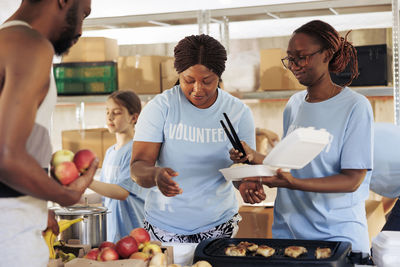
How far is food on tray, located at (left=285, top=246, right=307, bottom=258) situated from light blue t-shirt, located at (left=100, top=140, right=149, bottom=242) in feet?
5.12

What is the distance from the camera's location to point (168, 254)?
5.69 ft

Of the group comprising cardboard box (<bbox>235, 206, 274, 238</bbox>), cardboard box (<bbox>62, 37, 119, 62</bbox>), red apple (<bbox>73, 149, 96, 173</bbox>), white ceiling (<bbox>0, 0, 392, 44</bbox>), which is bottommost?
cardboard box (<bbox>235, 206, 274, 238</bbox>)

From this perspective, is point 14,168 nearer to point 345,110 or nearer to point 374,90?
point 345,110

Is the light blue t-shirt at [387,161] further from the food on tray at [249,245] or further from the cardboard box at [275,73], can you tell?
the food on tray at [249,245]

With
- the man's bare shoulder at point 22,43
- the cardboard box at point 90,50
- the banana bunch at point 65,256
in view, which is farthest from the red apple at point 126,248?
the cardboard box at point 90,50

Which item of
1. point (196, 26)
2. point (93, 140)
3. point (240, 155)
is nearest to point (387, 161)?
point (240, 155)

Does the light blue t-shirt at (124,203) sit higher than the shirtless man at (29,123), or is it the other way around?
the shirtless man at (29,123)

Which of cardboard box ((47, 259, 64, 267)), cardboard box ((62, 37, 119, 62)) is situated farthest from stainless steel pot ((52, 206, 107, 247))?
cardboard box ((62, 37, 119, 62))

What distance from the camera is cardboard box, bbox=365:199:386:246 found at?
3359 millimetres

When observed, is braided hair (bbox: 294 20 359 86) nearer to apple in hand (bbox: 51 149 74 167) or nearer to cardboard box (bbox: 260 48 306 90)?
apple in hand (bbox: 51 149 74 167)

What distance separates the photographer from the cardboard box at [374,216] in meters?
3.36

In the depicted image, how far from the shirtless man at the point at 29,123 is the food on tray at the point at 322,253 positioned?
0.77 meters

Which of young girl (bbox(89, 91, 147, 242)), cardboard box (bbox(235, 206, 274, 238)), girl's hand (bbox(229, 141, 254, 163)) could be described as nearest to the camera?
girl's hand (bbox(229, 141, 254, 163))

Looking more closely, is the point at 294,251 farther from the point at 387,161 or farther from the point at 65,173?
the point at 387,161
